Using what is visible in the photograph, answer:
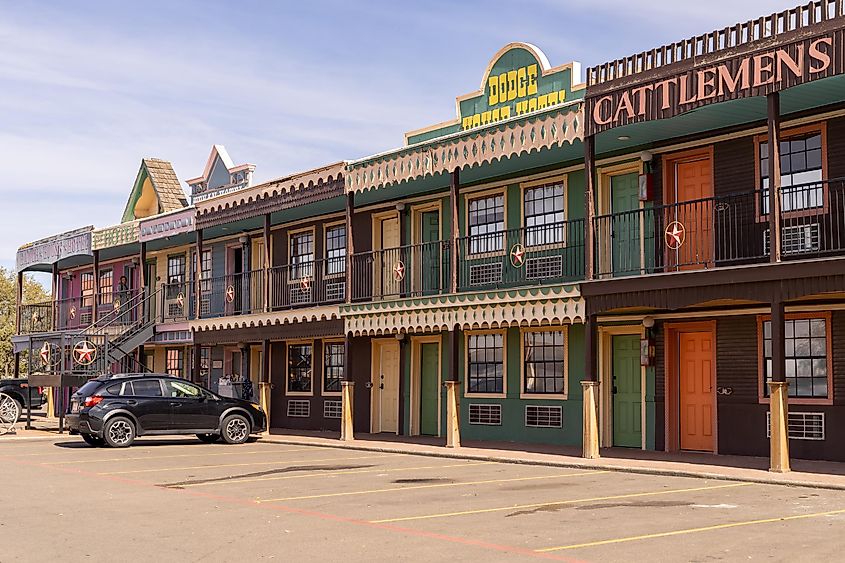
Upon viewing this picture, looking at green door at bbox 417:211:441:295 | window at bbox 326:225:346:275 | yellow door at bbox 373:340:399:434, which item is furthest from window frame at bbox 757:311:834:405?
window at bbox 326:225:346:275

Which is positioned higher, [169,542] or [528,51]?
[528,51]

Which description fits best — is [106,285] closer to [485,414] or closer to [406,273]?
[406,273]

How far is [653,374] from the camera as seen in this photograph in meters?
19.4

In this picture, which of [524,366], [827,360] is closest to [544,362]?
[524,366]

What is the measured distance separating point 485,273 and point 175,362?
1476cm

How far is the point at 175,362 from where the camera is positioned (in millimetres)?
33719

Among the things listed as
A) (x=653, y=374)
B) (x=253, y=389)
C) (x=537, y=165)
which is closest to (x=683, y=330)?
(x=653, y=374)

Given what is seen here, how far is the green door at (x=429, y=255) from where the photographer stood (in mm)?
23547

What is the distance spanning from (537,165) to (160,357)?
17.8m

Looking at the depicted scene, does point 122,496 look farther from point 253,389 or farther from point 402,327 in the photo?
point 253,389

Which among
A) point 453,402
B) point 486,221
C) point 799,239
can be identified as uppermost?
point 486,221

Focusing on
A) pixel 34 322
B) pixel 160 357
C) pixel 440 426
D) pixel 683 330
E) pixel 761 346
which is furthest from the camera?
pixel 34 322

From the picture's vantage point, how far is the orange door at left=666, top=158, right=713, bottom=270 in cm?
1800

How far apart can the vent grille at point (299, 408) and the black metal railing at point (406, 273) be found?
4.41 metres
